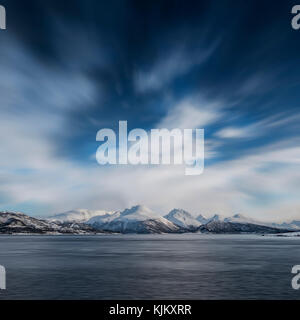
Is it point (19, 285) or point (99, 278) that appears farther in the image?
point (99, 278)

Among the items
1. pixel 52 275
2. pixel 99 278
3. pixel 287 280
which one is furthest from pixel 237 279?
pixel 52 275

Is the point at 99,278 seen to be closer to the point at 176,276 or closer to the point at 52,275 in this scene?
the point at 52,275
